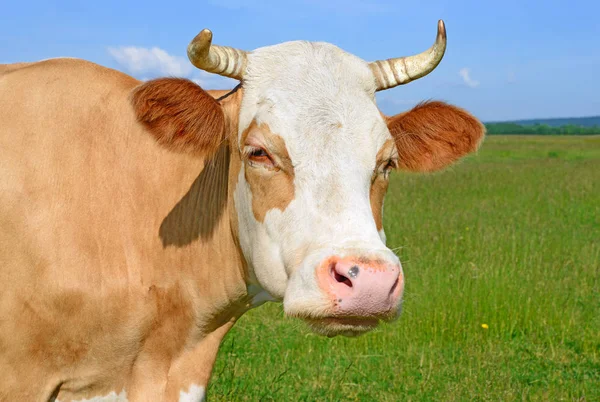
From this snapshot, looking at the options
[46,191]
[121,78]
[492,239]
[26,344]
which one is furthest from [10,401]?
[492,239]

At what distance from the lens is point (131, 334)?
13.3 ft

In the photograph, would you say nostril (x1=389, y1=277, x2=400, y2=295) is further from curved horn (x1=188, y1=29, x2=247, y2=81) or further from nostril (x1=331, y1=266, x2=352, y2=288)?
curved horn (x1=188, y1=29, x2=247, y2=81)

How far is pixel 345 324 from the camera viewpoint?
328 centimetres

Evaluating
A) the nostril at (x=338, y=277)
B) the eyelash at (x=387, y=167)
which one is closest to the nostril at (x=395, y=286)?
the nostril at (x=338, y=277)

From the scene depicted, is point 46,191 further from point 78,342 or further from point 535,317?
point 535,317

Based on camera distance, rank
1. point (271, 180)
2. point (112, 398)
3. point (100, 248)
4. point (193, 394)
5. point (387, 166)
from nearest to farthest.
→ 1. point (271, 180)
2. point (387, 166)
3. point (100, 248)
4. point (112, 398)
5. point (193, 394)

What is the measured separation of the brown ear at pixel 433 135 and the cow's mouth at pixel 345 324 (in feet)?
5.12

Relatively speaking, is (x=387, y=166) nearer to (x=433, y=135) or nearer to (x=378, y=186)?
(x=378, y=186)

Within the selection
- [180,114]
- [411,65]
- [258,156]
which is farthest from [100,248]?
[411,65]

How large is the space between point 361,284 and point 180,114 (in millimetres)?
1409

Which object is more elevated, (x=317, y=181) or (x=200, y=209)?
(x=317, y=181)

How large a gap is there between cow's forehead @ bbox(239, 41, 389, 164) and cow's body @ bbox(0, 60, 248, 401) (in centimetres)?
58

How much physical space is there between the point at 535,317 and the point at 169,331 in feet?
15.9

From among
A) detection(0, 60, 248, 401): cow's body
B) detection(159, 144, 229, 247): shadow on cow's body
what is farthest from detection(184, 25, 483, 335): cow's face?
detection(0, 60, 248, 401): cow's body
